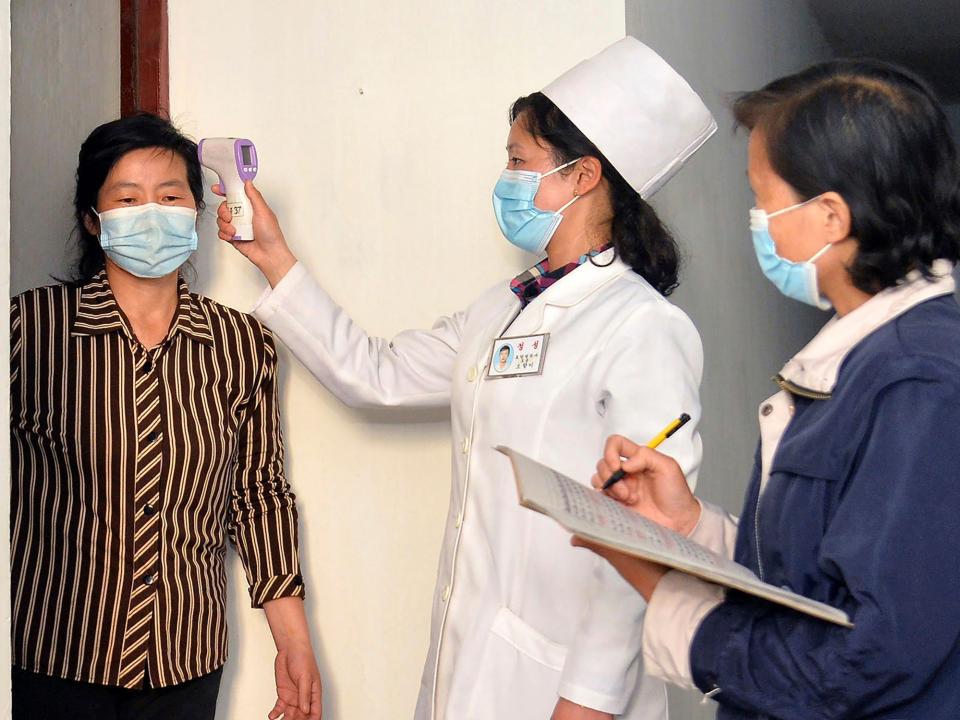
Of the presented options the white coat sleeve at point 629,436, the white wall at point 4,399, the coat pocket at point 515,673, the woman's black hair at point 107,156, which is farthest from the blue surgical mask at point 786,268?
the woman's black hair at point 107,156

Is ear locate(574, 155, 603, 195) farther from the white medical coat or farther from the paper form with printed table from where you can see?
the paper form with printed table

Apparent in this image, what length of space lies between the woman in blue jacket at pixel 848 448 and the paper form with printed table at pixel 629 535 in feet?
0.17

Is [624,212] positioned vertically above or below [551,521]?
above

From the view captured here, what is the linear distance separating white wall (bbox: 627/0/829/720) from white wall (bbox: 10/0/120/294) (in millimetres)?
1074

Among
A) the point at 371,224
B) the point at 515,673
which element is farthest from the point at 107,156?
the point at 515,673

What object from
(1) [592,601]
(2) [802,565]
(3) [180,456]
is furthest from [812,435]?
(3) [180,456]

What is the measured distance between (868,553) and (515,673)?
2.69 feet

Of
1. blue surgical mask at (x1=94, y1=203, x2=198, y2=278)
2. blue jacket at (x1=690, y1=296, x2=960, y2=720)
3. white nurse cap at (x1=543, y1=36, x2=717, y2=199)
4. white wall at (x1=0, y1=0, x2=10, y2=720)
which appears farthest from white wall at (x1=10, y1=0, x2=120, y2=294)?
blue jacket at (x1=690, y1=296, x2=960, y2=720)

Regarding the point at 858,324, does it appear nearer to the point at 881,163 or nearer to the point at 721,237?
the point at 881,163

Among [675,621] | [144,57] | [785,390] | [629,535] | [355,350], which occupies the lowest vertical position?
[675,621]

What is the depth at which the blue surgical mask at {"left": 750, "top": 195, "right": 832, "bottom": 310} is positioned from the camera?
1231 millimetres

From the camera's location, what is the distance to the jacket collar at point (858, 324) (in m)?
1.17

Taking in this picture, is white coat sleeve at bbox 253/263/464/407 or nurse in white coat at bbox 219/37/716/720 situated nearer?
nurse in white coat at bbox 219/37/716/720

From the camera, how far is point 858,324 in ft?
3.93
